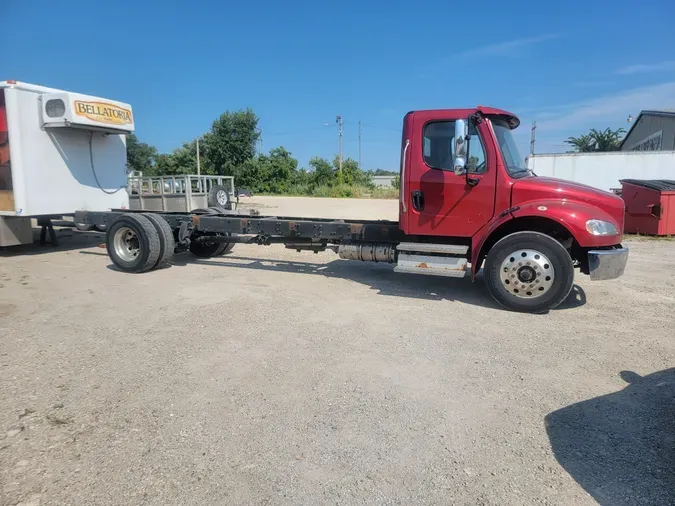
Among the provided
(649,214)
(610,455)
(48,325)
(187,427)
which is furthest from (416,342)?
(649,214)

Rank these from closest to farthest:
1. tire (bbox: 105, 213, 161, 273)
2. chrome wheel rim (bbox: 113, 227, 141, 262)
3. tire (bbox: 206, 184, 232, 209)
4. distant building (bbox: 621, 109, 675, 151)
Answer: tire (bbox: 105, 213, 161, 273) → chrome wheel rim (bbox: 113, 227, 141, 262) → tire (bbox: 206, 184, 232, 209) → distant building (bbox: 621, 109, 675, 151)

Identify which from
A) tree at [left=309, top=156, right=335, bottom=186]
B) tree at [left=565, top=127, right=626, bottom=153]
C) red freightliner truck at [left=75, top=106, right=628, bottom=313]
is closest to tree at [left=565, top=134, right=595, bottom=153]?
tree at [left=565, top=127, right=626, bottom=153]

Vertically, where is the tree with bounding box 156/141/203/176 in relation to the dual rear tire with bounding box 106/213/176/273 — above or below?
above

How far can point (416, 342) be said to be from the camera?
15.9 ft

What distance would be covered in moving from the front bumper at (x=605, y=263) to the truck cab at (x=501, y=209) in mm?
11

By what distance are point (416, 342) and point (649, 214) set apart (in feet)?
39.2

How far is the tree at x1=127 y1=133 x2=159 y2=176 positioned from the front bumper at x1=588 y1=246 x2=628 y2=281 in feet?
231

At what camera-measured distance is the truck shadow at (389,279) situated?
6684 millimetres

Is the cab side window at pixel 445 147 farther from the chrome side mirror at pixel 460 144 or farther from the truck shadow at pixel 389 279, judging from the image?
the truck shadow at pixel 389 279

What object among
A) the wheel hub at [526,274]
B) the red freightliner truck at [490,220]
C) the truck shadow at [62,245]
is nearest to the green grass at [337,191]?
the truck shadow at [62,245]

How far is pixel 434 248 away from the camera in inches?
250

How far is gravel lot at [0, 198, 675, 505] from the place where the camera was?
8.63 ft

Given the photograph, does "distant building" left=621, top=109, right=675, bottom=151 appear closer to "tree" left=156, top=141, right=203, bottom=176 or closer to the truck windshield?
the truck windshield

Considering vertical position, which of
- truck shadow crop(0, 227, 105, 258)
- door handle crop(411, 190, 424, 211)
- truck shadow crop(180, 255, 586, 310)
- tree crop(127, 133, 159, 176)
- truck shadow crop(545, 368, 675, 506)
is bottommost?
truck shadow crop(545, 368, 675, 506)
